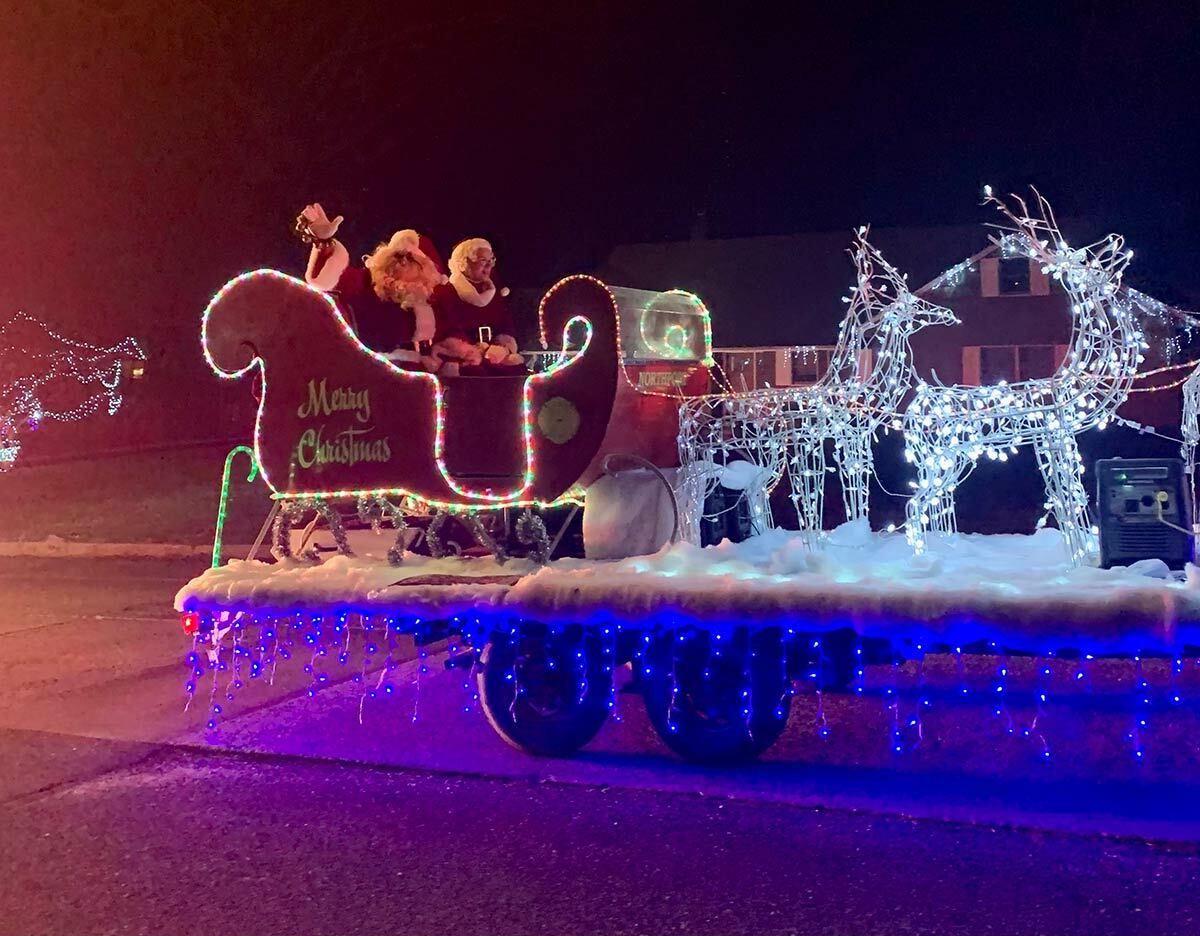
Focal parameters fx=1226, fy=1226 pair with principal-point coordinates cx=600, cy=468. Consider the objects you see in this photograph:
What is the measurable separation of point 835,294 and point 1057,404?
2306cm

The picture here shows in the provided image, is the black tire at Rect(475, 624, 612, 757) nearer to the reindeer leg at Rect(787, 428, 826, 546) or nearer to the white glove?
the reindeer leg at Rect(787, 428, 826, 546)

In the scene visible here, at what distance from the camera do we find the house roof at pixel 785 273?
28.2m

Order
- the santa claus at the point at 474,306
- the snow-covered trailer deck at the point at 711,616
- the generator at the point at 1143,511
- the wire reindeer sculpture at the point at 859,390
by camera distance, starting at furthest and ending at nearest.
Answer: the santa claus at the point at 474,306, the wire reindeer sculpture at the point at 859,390, the generator at the point at 1143,511, the snow-covered trailer deck at the point at 711,616

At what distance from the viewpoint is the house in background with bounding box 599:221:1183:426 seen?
88.4ft

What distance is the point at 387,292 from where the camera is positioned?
6.93m

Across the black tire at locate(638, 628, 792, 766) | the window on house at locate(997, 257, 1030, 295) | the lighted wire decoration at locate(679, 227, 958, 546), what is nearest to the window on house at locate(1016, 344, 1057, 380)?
the window on house at locate(997, 257, 1030, 295)

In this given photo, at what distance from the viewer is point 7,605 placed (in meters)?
13.0

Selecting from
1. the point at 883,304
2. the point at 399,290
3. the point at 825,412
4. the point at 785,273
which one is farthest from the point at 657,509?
the point at 785,273

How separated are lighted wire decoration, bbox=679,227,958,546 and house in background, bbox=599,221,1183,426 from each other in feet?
60.4

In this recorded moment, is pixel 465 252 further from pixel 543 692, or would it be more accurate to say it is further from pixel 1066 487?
pixel 1066 487

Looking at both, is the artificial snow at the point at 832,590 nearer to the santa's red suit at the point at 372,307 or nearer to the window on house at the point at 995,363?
the santa's red suit at the point at 372,307

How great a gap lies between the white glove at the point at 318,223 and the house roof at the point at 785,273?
70.9 ft

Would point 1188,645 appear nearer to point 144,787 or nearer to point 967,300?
point 144,787

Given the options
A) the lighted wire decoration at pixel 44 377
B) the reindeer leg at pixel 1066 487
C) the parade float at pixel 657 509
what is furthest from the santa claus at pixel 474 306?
the lighted wire decoration at pixel 44 377
